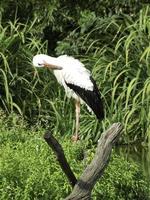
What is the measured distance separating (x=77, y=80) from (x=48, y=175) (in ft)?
13.1

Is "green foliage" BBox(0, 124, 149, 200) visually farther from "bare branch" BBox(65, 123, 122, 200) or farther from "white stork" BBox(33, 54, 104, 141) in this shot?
"white stork" BBox(33, 54, 104, 141)

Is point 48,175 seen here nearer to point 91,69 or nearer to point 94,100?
point 94,100

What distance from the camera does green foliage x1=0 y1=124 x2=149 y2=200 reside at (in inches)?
257

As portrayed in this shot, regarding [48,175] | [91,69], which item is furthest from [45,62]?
[48,175]

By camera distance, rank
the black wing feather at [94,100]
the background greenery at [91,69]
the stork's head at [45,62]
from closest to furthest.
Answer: the black wing feather at [94,100] < the stork's head at [45,62] < the background greenery at [91,69]

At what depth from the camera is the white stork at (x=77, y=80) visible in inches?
416

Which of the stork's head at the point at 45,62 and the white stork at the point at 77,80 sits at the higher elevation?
the stork's head at the point at 45,62

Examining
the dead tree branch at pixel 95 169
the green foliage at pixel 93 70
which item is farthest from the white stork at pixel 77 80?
the dead tree branch at pixel 95 169

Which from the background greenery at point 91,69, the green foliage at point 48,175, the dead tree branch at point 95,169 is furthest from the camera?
the background greenery at point 91,69

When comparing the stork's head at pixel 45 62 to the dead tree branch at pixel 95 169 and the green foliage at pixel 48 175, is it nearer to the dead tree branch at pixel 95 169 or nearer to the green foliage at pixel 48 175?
the green foliage at pixel 48 175

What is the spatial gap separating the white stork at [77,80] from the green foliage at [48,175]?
2832 mm

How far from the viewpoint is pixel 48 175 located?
264 inches

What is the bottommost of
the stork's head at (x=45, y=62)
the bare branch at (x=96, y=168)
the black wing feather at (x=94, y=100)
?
the black wing feather at (x=94, y=100)

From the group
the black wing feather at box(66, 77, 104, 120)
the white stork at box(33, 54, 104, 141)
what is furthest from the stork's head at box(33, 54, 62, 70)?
the black wing feather at box(66, 77, 104, 120)
